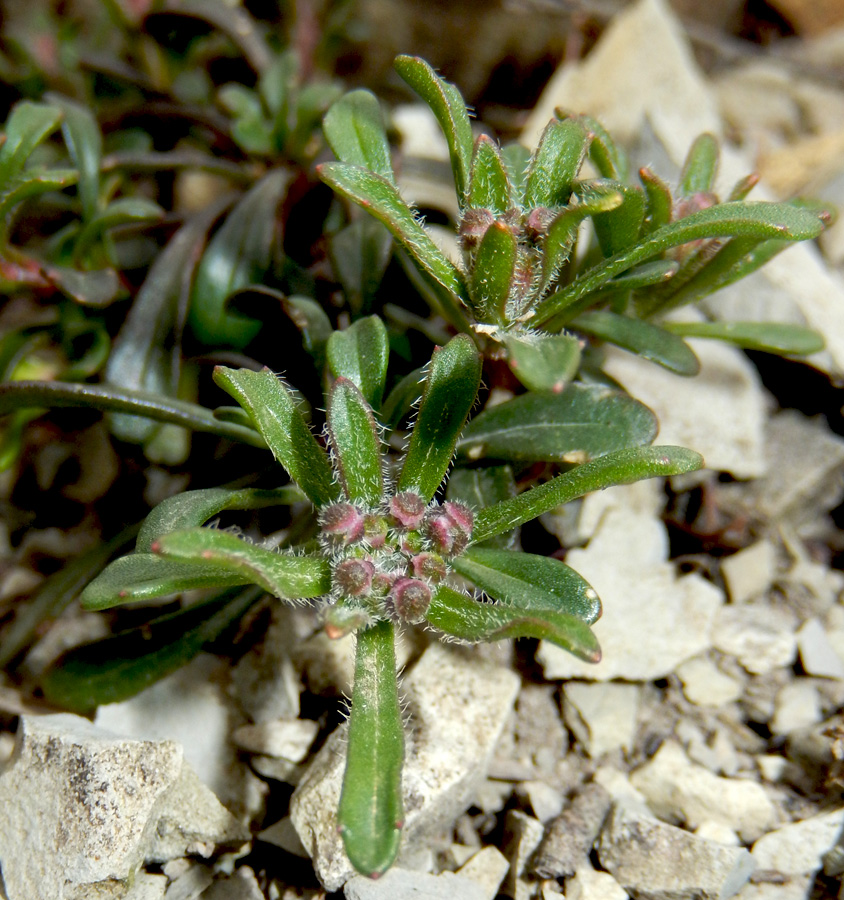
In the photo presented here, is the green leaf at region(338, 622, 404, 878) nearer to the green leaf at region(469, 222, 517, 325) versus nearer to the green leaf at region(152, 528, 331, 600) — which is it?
the green leaf at region(152, 528, 331, 600)

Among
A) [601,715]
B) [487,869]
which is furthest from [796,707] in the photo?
[487,869]

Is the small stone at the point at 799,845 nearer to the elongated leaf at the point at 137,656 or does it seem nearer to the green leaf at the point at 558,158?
the elongated leaf at the point at 137,656


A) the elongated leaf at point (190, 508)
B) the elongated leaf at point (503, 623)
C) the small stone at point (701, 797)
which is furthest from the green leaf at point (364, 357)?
the small stone at point (701, 797)

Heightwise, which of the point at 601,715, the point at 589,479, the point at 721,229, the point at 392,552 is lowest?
the point at 601,715

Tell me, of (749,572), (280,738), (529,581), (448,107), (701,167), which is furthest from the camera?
(749,572)

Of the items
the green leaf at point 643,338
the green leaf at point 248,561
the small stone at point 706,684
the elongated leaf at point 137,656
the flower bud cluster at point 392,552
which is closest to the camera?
the green leaf at point 248,561

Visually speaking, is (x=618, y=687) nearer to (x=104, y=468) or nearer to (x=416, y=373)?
(x=416, y=373)

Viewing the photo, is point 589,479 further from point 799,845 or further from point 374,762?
point 799,845

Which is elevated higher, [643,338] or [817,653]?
[643,338]
